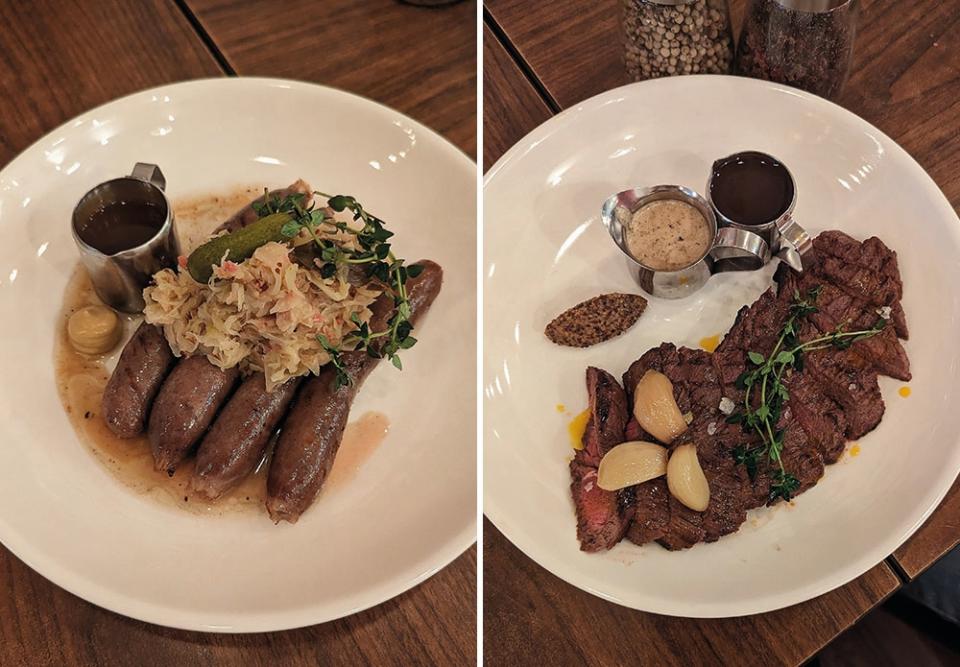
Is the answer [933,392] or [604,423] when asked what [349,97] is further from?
[933,392]

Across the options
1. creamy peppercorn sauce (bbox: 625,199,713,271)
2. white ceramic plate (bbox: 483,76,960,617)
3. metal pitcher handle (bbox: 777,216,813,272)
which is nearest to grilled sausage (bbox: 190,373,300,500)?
white ceramic plate (bbox: 483,76,960,617)

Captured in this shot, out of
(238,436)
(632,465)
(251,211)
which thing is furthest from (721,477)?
(251,211)

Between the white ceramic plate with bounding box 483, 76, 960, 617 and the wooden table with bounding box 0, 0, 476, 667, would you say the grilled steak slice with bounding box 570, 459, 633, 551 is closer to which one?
the white ceramic plate with bounding box 483, 76, 960, 617

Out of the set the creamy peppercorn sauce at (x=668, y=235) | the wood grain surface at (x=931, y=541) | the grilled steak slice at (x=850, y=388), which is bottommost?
the wood grain surface at (x=931, y=541)

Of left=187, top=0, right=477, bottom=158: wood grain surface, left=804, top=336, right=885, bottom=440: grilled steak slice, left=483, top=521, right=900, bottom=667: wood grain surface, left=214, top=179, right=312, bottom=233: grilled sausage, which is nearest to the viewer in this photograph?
left=483, top=521, right=900, bottom=667: wood grain surface

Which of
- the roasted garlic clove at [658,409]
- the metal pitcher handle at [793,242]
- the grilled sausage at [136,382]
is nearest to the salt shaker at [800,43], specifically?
the metal pitcher handle at [793,242]

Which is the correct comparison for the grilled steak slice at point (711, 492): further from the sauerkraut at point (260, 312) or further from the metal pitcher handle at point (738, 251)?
the sauerkraut at point (260, 312)

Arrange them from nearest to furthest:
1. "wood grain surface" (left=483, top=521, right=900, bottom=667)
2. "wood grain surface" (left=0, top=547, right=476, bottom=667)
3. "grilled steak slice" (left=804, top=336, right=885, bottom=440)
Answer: "wood grain surface" (left=483, top=521, right=900, bottom=667)
"wood grain surface" (left=0, top=547, right=476, bottom=667)
"grilled steak slice" (left=804, top=336, right=885, bottom=440)
